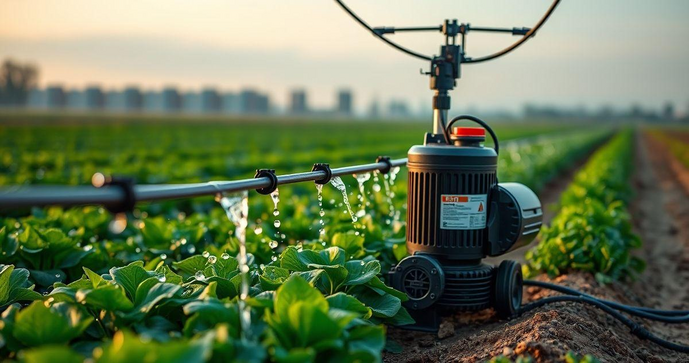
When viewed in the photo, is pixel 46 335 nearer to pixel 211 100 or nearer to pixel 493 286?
pixel 493 286

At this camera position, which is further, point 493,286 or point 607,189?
point 607,189

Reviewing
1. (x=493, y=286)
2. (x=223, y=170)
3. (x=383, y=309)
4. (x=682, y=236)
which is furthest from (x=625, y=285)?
(x=223, y=170)

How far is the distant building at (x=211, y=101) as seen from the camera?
146m

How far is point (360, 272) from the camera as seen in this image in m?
2.79

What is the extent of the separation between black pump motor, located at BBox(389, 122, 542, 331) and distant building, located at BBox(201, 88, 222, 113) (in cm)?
14671

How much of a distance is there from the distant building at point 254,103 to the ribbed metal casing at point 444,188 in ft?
487

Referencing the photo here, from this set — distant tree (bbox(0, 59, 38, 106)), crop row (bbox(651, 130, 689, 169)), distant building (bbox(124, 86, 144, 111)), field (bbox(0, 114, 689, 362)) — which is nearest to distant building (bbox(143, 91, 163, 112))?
distant building (bbox(124, 86, 144, 111))

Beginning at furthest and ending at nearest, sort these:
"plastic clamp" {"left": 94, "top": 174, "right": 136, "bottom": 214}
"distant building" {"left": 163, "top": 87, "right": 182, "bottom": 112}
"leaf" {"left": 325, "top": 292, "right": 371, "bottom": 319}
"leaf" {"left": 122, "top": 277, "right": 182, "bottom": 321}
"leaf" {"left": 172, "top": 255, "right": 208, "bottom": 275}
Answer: "distant building" {"left": 163, "top": 87, "right": 182, "bottom": 112}, "leaf" {"left": 172, "top": 255, "right": 208, "bottom": 275}, "leaf" {"left": 325, "top": 292, "right": 371, "bottom": 319}, "leaf" {"left": 122, "top": 277, "right": 182, "bottom": 321}, "plastic clamp" {"left": 94, "top": 174, "right": 136, "bottom": 214}

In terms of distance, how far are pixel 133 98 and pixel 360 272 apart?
14878 centimetres

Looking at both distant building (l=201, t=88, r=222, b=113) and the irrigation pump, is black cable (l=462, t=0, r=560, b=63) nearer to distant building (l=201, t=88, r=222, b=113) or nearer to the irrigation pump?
the irrigation pump

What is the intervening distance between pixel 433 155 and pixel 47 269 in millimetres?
2244

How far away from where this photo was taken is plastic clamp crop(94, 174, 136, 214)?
5.67 feet

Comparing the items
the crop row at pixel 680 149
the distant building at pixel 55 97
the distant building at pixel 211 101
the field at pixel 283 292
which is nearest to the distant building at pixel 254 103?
the distant building at pixel 211 101

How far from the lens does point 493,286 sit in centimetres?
339
